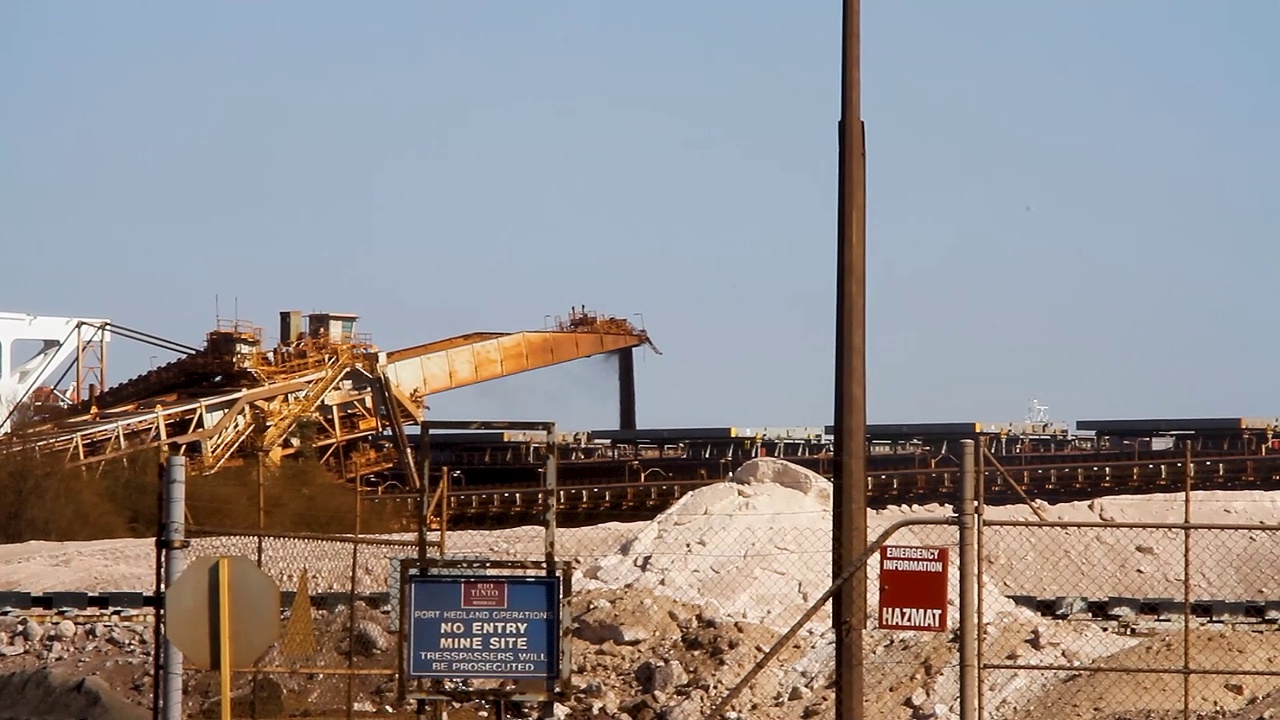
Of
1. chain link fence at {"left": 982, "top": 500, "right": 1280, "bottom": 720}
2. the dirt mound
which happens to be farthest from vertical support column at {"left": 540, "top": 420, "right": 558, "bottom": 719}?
the dirt mound

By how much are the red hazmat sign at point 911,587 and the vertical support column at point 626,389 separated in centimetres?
4614

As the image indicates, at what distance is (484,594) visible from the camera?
9.70 meters

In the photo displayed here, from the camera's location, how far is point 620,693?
651 inches

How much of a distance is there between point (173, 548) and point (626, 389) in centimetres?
4878

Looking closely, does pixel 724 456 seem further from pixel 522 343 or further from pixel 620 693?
pixel 620 693

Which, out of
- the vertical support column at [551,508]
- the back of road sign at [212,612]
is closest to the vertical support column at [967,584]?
the vertical support column at [551,508]

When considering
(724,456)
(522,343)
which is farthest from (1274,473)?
(522,343)

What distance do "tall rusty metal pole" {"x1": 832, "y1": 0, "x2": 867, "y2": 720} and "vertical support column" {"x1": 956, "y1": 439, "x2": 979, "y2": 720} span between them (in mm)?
810

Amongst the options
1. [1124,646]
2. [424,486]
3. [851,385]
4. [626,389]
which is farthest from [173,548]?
[626,389]

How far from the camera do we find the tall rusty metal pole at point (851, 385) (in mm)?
10234

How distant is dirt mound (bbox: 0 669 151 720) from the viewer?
44.4 ft

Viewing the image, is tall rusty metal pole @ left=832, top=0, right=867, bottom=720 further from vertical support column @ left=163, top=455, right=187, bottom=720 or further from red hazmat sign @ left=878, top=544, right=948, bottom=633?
vertical support column @ left=163, top=455, right=187, bottom=720

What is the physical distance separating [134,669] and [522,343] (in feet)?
109

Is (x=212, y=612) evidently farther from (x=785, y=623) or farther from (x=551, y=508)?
(x=785, y=623)
